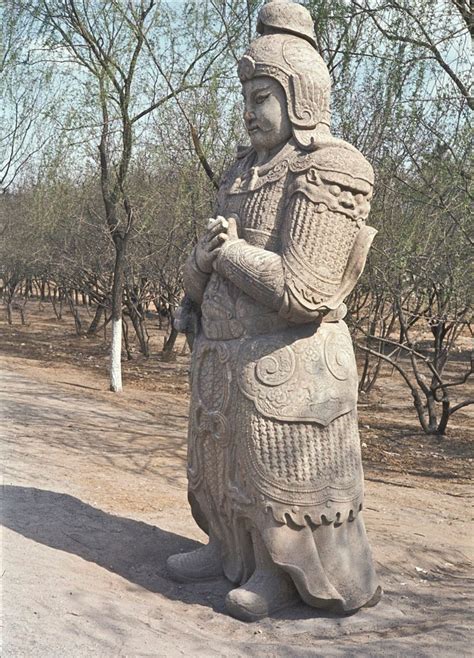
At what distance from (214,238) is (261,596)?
68.6 inches

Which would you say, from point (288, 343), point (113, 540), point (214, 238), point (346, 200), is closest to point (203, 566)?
point (113, 540)

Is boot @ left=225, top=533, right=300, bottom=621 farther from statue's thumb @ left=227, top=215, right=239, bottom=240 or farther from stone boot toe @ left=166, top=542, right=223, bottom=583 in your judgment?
statue's thumb @ left=227, top=215, right=239, bottom=240

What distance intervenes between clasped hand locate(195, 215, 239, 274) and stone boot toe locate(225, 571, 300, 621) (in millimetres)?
1553

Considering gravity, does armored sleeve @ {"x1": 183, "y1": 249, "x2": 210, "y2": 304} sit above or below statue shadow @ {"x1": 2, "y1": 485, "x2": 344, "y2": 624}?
above

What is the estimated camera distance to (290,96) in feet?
12.9

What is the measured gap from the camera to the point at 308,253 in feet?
12.3

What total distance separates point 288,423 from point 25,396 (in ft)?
27.2

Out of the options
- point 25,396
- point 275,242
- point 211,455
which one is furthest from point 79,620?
point 25,396

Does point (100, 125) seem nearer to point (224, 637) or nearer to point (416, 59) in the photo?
point (416, 59)

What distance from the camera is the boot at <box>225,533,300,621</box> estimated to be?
3.87m

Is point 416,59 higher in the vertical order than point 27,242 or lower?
higher

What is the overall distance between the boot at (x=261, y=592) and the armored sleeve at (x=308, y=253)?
1.19 metres

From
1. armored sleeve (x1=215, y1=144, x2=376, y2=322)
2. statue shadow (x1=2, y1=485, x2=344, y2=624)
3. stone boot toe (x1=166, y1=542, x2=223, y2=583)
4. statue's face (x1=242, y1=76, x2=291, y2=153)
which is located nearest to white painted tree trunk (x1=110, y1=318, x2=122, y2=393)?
statue shadow (x1=2, y1=485, x2=344, y2=624)

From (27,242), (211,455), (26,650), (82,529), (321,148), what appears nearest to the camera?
(26,650)
